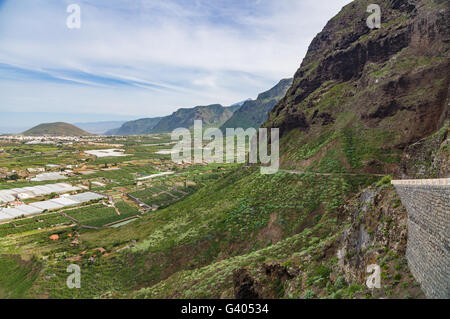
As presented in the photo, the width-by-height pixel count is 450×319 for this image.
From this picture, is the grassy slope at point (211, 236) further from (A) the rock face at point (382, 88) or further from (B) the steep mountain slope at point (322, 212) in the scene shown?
(A) the rock face at point (382, 88)

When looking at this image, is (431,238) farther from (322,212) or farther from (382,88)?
(382,88)

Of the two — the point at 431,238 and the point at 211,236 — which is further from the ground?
the point at 431,238

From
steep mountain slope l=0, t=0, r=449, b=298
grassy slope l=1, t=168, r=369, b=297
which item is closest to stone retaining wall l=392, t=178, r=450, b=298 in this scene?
steep mountain slope l=0, t=0, r=449, b=298

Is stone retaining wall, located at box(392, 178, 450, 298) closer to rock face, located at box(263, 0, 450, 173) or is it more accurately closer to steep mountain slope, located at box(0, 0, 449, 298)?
steep mountain slope, located at box(0, 0, 449, 298)

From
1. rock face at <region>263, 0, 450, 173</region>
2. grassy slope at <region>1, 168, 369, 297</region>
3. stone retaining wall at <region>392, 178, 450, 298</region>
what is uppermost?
rock face at <region>263, 0, 450, 173</region>

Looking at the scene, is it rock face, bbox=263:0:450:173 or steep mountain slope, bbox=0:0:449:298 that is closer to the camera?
steep mountain slope, bbox=0:0:449:298

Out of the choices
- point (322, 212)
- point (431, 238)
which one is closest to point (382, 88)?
point (322, 212)

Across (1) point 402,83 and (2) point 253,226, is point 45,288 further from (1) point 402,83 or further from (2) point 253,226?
(1) point 402,83

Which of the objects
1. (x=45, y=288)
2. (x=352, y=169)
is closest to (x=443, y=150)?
(x=352, y=169)

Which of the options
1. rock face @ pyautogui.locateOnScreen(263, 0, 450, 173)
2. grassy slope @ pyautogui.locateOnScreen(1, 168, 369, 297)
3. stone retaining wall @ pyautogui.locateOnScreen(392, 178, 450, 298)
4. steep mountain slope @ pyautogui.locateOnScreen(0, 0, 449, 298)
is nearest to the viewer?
stone retaining wall @ pyautogui.locateOnScreen(392, 178, 450, 298)
